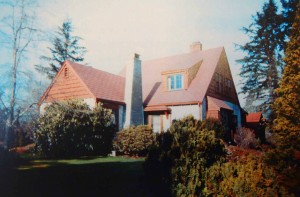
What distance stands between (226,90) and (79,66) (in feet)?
46.0

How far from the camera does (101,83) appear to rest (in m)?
20.9

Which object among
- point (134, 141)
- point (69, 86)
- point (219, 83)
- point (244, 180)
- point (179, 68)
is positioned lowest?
point (244, 180)

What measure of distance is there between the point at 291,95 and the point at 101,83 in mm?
13720

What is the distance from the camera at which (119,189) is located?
7.91 meters

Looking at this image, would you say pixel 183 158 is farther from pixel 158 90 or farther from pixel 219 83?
pixel 219 83

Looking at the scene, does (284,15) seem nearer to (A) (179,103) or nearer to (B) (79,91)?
(A) (179,103)

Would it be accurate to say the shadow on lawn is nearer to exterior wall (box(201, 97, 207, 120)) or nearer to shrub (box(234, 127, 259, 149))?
exterior wall (box(201, 97, 207, 120))

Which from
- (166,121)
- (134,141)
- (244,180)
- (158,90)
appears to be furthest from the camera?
(158,90)

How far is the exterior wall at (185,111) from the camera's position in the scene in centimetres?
1977

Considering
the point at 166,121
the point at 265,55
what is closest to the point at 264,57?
the point at 265,55

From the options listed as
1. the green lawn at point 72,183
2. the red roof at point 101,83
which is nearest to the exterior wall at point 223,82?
the red roof at point 101,83

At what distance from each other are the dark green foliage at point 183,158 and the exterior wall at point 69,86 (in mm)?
11822

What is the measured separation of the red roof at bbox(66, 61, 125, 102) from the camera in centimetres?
1945

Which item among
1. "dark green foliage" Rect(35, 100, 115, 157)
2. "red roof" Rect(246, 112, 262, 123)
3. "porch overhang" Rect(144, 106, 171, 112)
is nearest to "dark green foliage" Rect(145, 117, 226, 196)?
"dark green foliage" Rect(35, 100, 115, 157)
